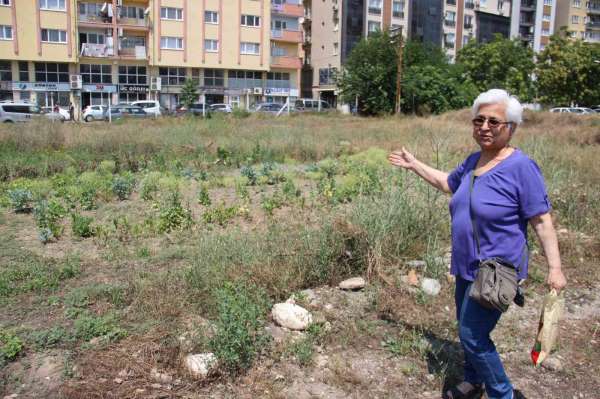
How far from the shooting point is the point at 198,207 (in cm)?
811

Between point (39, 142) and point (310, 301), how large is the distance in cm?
1168

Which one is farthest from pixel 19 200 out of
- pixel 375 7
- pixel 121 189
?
pixel 375 7

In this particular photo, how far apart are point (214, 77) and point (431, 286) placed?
5110 cm

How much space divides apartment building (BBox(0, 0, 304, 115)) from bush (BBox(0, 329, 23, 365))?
159 ft

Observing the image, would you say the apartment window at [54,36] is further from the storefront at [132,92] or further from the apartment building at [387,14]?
the apartment building at [387,14]

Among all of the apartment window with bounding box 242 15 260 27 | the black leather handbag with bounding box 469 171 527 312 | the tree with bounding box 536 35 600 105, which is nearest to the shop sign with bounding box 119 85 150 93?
the apartment window with bounding box 242 15 260 27

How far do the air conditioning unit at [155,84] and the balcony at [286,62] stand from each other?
38.8ft

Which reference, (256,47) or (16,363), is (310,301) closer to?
(16,363)

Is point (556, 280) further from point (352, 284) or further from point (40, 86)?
point (40, 86)

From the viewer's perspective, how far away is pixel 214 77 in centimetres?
5338

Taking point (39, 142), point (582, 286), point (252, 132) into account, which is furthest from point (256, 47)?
point (582, 286)

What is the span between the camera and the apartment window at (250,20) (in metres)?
52.7

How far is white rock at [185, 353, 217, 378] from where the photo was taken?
3.44m

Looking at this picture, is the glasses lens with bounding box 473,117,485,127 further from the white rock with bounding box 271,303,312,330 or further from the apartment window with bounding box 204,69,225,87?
the apartment window with bounding box 204,69,225,87
